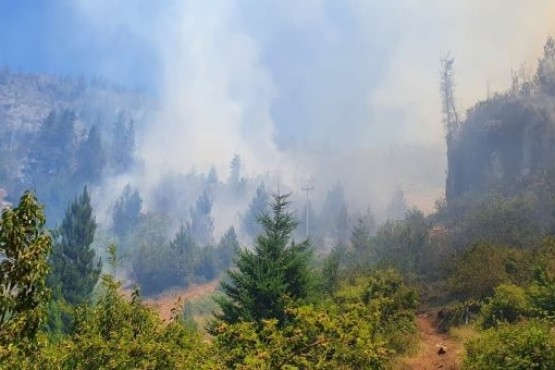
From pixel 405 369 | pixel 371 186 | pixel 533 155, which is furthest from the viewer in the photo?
pixel 371 186

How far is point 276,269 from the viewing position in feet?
76.7

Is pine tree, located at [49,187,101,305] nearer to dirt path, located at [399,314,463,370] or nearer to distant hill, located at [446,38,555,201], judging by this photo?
dirt path, located at [399,314,463,370]

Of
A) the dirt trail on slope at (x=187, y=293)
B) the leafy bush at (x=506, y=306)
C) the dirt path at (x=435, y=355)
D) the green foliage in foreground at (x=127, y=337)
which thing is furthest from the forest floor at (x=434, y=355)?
the dirt trail on slope at (x=187, y=293)

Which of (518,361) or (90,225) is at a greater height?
(90,225)

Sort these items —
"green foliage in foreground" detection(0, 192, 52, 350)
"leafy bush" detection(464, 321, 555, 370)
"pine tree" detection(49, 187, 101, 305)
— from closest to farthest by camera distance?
"green foliage in foreground" detection(0, 192, 52, 350) < "leafy bush" detection(464, 321, 555, 370) < "pine tree" detection(49, 187, 101, 305)

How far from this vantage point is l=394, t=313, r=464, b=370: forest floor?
22942 millimetres

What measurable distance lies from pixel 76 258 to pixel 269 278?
3464 cm

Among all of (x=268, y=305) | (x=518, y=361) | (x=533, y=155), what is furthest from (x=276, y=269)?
(x=533, y=155)

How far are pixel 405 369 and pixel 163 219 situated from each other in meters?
143

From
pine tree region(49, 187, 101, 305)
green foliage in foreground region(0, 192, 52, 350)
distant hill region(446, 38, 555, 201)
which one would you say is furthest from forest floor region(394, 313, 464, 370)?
distant hill region(446, 38, 555, 201)

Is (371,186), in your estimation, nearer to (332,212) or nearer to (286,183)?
(332,212)

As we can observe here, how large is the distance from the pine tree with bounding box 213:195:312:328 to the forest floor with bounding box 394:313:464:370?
606 cm

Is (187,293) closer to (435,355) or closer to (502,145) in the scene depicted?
(502,145)

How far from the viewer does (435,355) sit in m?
25.8
